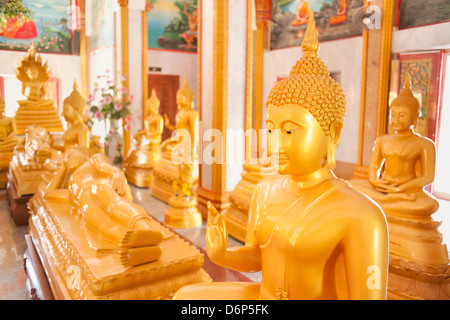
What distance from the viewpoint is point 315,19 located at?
23.2 ft

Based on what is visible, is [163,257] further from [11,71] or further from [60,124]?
[60,124]

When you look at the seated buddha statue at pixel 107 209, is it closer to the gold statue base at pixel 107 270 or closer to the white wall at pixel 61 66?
the gold statue base at pixel 107 270

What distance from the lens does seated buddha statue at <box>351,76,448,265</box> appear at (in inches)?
110

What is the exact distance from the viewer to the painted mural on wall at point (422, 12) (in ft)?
16.4

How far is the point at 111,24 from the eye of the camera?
7.50 meters

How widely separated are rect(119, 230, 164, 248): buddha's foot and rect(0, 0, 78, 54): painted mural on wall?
1.65m

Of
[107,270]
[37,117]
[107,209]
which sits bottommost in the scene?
[107,270]

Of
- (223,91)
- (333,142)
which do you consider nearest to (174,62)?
(223,91)

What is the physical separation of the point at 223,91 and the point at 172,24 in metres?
6.61

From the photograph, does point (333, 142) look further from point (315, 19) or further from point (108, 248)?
point (315, 19)

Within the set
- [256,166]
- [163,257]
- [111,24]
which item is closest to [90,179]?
[163,257]

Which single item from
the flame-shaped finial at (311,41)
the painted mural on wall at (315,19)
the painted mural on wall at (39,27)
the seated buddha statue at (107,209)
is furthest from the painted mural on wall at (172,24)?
the flame-shaped finial at (311,41)

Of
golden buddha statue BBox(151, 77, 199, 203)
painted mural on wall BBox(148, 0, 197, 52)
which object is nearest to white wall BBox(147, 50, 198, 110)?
painted mural on wall BBox(148, 0, 197, 52)

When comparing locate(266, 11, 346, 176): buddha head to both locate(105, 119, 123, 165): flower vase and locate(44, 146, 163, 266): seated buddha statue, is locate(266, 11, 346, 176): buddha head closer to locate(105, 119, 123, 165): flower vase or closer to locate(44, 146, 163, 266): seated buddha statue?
locate(44, 146, 163, 266): seated buddha statue
